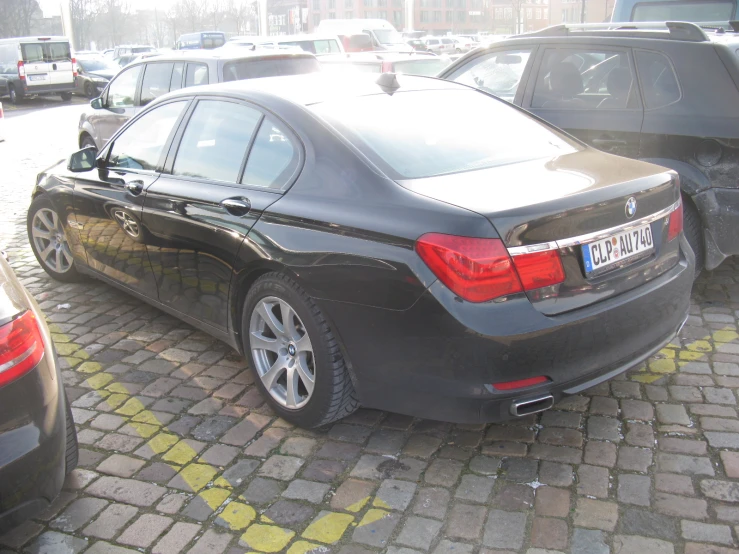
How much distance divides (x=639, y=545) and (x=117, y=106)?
8729 mm

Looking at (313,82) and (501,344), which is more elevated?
(313,82)

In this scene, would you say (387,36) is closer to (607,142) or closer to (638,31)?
(638,31)

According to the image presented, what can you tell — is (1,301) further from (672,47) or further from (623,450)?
(672,47)

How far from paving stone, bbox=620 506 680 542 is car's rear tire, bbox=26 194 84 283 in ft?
13.8

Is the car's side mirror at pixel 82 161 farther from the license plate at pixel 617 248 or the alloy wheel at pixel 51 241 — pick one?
the license plate at pixel 617 248

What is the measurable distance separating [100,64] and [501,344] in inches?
1205

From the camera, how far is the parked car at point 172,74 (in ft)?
27.6

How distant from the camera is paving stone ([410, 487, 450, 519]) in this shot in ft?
9.65

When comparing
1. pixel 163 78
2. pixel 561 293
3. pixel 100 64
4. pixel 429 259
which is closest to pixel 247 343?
pixel 429 259

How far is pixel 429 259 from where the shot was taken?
2.87 meters

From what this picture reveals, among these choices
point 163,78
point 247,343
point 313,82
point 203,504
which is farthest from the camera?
point 163,78

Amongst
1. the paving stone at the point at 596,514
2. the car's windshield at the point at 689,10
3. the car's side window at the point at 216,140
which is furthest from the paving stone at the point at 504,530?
the car's windshield at the point at 689,10

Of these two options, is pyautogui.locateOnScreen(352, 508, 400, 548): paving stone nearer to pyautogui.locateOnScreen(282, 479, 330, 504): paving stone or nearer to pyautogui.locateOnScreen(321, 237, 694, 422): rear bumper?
pyautogui.locateOnScreen(282, 479, 330, 504): paving stone

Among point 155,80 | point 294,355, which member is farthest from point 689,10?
point 294,355
